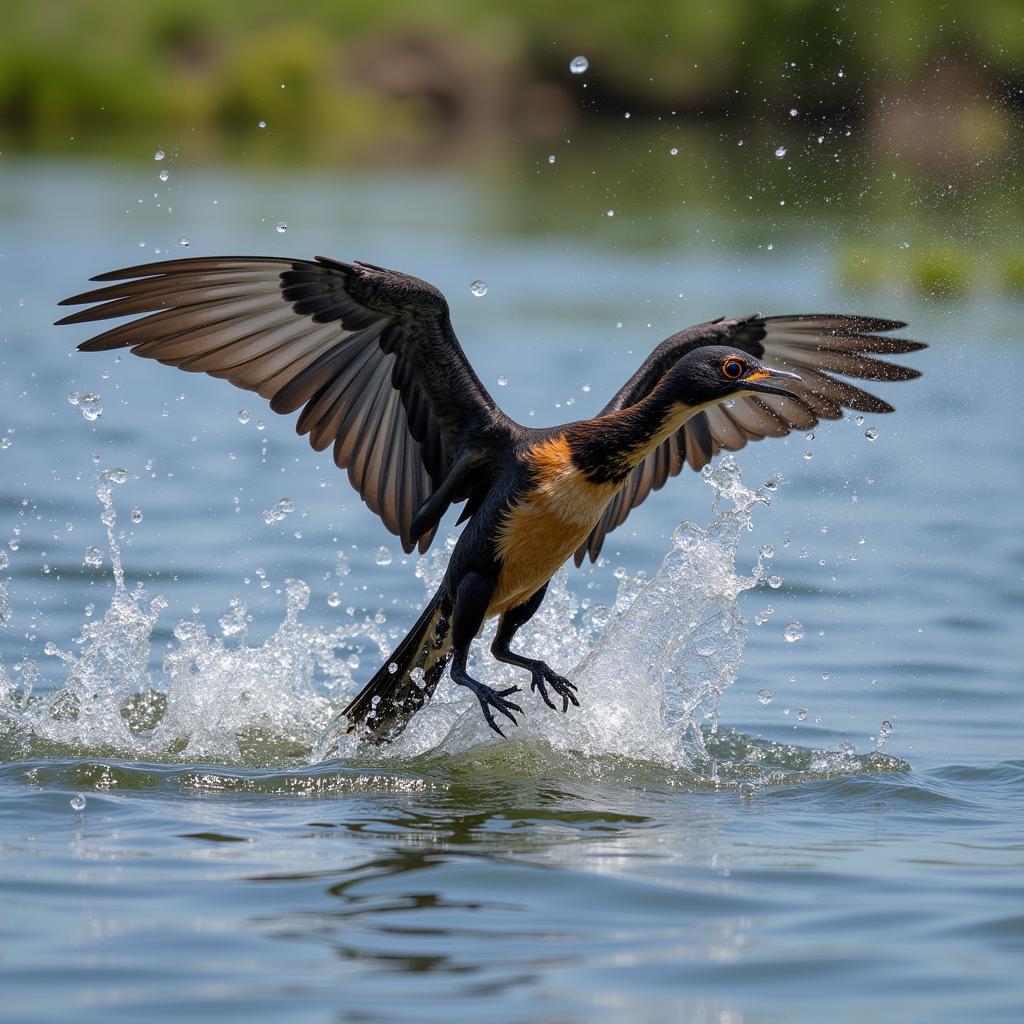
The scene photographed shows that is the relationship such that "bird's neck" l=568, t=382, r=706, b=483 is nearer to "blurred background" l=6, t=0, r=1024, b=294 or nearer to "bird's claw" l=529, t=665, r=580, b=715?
"bird's claw" l=529, t=665, r=580, b=715

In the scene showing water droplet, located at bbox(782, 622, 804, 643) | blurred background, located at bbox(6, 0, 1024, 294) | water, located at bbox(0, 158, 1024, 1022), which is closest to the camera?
water, located at bbox(0, 158, 1024, 1022)

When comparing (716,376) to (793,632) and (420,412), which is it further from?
(793,632)

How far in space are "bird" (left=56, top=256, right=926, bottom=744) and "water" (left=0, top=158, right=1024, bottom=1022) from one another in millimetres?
418

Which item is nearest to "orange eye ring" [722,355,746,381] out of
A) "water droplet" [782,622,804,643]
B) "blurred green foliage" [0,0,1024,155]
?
"water droplet" [782,622,804,643]

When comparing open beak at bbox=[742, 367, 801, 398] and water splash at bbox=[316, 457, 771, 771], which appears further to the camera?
water splash at bbox=[316, 457, 771, 771]

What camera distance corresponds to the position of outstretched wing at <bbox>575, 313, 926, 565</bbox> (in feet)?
27.8

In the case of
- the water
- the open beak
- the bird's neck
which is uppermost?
the open beak

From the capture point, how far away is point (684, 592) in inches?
332

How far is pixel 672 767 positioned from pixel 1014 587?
4744mm

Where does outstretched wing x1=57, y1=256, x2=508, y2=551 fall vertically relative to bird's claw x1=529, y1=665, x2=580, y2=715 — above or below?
above

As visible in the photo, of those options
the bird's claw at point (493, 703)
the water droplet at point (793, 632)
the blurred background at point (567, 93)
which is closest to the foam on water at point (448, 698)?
the bird's claw at point (493, 703)

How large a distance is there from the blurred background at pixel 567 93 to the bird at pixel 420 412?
23.7 metres

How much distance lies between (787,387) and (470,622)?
2.03 m

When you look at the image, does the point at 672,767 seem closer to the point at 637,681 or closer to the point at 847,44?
the point at 637,681
